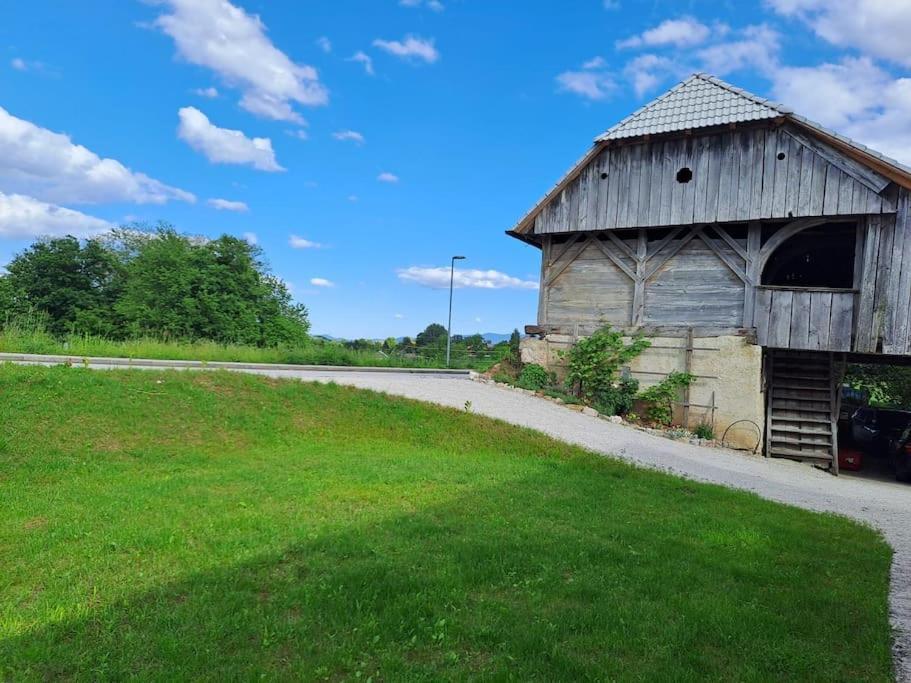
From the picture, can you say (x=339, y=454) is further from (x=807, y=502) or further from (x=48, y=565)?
(x=807, y=502)

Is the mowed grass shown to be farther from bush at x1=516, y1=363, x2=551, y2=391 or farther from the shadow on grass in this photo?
bush at x1=516, y1=363, x2=551, y2=391

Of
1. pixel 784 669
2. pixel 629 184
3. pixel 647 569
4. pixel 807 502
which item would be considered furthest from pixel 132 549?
pixel 629 184

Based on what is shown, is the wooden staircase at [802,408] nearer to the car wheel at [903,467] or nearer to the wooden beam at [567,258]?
the car wheel at [903,467]

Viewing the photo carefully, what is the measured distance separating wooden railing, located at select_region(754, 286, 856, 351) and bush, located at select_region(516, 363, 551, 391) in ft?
20.2

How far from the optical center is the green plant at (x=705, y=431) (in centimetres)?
1512

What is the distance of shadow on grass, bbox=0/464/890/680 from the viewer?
10.7 feet

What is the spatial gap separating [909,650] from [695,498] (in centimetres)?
427

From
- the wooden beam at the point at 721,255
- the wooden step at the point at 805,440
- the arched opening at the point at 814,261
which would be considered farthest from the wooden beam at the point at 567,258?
the wooden step at the point at 805,440


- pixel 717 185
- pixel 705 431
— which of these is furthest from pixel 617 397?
pixel 717 185

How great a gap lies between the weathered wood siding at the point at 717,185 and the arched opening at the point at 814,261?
12.6ft

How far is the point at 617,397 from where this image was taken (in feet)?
52.5

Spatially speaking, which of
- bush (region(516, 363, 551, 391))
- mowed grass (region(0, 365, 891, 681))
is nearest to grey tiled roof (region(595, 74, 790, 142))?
bush (region(516, 363, 551, 391))

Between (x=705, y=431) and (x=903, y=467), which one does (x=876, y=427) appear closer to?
(x=903, y=467)

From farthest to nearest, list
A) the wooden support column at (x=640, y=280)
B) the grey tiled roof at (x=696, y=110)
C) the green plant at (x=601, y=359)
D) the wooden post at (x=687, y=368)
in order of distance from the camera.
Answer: the wooden support column at (x=640, y=280) < the green plant at (x=601, y=359) < the wooden post at (x=687, y=368) < the grey tiled roof at (x=696, y=110)
